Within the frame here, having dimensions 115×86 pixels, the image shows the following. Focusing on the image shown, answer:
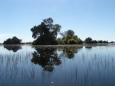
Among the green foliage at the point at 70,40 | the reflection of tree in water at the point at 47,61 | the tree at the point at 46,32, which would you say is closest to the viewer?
the reflection of tree in water at the point at 47,61

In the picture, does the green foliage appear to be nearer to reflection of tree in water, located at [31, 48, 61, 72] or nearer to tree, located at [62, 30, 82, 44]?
tree, located at [62, 30, 82, 44]

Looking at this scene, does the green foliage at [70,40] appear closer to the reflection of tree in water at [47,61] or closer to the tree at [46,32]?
the tree at [46,32]

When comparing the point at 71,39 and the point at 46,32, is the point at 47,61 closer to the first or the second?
the point at 46,32

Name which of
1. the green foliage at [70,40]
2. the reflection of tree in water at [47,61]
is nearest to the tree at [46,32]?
the green foliage at [70,40]

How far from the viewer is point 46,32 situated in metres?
82.8

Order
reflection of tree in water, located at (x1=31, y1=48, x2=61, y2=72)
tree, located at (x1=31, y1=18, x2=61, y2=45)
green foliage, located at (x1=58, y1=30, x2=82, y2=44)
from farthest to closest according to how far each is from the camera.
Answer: green foliage, located at (x1=58, y1=30, x2=82, y2=44), tree, located at (x1=31, y1=18, x2=61, y2=45), reflection of tree in water, located at (x1=31, y1=48, x2=61, y2=72)

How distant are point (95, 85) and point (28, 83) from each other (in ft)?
11.5

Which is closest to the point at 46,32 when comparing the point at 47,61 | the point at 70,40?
the point at 70,40

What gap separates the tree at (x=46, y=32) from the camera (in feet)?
270

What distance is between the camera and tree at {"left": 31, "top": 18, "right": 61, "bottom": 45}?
82.4 meters


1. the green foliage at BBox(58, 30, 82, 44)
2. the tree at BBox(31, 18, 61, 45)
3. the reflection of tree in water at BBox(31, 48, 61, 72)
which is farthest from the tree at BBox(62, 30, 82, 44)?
the reflection of tree in water at BBox(31, 48, 61, 72)

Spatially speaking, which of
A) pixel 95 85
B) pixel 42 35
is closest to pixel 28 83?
pixel 95 85

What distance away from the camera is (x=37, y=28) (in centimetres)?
8269

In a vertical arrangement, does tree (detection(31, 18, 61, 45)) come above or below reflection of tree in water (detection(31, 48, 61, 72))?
above
